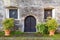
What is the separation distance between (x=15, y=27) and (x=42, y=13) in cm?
197

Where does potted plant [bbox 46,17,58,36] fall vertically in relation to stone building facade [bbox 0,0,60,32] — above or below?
below

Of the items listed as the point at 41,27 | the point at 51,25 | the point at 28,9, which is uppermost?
the point at 28,9

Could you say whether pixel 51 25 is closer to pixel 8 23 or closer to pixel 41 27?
pixel 41 27

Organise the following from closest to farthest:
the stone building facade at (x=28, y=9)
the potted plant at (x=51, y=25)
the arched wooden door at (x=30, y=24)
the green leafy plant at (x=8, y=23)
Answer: the potted plant at (x=51, y=25), the green leafy plant at (x=8, y=23), the stone building facade at (x=28, y=9), the arched wooden door at (x=30, y=24)

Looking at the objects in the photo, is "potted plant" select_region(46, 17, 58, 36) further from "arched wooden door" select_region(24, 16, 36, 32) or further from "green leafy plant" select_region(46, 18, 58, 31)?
"arched wooden door" select_region(24, 16, 36, 32)

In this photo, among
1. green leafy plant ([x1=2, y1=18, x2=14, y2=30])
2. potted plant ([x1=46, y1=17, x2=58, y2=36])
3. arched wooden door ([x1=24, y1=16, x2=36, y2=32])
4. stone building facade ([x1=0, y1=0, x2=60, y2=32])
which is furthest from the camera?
arched wooden door ([x1=24, y1=16, x2=36, y2=32])

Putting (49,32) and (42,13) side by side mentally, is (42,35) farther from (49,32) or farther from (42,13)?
(42,13)

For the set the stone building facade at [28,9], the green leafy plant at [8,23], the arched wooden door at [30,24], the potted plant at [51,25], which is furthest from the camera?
the arched wooden door at [30,24]

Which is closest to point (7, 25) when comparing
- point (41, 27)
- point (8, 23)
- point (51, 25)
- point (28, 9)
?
point (8, 23)

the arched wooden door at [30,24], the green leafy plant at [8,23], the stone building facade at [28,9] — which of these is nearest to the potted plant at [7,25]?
the green leafy plant at [8,23]

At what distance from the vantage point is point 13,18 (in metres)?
20.5

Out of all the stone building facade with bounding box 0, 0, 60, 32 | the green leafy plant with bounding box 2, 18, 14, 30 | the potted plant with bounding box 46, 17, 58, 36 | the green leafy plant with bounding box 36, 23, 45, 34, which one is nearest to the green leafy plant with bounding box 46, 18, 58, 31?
the potted plant with bounding box 46, 17, 58, 36

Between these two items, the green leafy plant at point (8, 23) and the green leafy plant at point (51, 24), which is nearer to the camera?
the green leafy plant at point (51, 24)

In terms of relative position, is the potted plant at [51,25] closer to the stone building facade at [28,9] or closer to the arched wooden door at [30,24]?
the stone building facade at [28,9]
